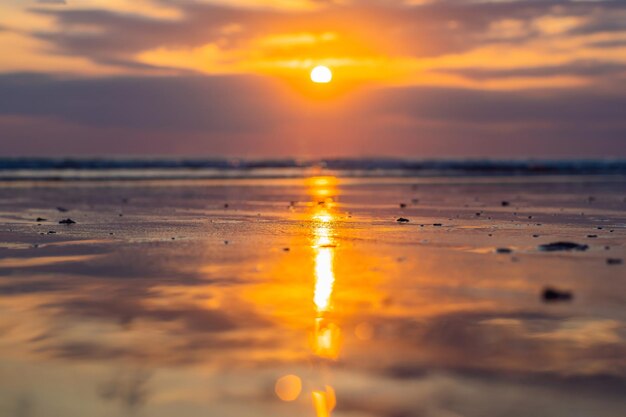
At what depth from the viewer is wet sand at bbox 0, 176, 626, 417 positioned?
6809mm

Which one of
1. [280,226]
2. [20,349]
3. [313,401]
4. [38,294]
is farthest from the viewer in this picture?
[280,226]

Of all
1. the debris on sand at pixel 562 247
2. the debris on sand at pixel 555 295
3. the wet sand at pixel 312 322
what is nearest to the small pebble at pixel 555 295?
the debris on sand at pixel 555 295

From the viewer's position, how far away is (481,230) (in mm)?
18984

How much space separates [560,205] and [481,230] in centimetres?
1026

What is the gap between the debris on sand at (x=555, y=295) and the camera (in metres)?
10.4

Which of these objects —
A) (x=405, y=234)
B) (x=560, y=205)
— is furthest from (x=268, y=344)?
(x=560, y=205)

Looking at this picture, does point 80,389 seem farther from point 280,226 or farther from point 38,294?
point 280,226

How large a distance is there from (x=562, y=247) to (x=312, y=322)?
761 centimetres

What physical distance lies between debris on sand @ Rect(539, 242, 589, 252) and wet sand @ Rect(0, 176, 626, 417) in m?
0.22

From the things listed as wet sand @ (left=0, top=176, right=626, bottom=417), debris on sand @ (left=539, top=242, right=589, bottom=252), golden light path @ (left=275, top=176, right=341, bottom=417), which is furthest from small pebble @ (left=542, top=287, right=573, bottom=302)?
debris on sand @ (left=539, top=242, right=589, bottom=252)

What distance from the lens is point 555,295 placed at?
10.6 metres

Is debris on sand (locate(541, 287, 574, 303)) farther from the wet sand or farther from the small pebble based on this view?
the wet sand

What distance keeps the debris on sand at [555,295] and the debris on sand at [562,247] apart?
4508mm

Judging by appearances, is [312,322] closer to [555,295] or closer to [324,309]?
[324,309]
